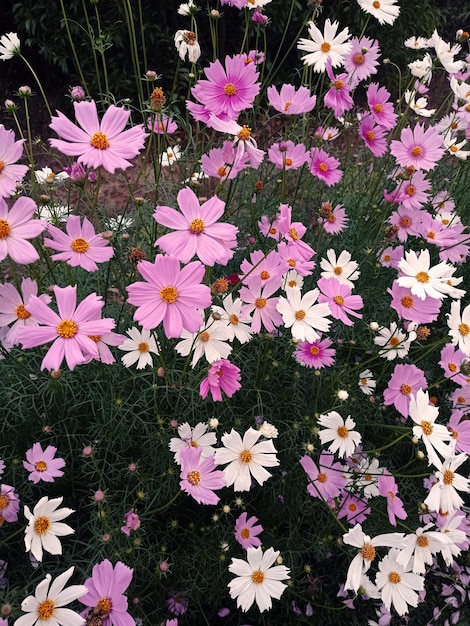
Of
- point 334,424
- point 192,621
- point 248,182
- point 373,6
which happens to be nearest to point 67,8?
point 248,182

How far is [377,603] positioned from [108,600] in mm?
969

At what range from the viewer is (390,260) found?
1687mm

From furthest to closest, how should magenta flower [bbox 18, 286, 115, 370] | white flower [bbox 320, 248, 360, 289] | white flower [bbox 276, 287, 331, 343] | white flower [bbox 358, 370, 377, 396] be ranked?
white flower [bbox 320, 248, 360, 289] < white flower [bbox 358, 370, 377, 396] < white flower [bbox 276, 287, 331, 343] < magenta flower [bbox 18, 286, 115, 370]

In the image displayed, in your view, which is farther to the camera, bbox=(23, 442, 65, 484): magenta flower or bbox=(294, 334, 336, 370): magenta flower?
bbox=(294, 334, 336, 370): magenta flower

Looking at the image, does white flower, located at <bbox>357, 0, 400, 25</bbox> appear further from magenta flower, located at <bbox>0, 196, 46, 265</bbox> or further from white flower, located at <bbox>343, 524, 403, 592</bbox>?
white flower, located at <bbox>343, 524, 403, 592</bbox>

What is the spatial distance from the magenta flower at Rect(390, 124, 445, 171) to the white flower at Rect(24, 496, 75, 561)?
1.34 meters

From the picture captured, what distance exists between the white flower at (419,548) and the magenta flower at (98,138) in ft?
3.24

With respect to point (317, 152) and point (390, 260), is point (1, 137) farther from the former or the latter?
point (390, 260)

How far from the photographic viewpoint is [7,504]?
1147mm

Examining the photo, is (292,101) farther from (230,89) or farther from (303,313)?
(303,313)

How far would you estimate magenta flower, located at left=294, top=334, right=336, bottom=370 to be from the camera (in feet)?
4.48

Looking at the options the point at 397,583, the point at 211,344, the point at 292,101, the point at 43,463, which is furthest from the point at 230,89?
the point at 397,583

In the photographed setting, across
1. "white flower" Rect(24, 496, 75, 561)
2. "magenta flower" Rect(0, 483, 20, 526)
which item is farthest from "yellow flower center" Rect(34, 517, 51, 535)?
"magenta flower" Rect(0, 483, 20, 526)

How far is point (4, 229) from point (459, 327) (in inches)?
43.1
